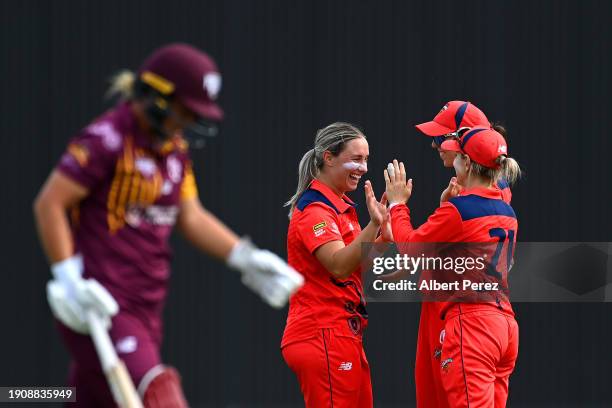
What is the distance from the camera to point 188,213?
3799 mm

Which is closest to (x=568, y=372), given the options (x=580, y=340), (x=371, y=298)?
(x=580, y=340)

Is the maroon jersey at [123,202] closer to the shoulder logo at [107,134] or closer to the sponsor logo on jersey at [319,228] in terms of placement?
the shoulder logo at [107,134]

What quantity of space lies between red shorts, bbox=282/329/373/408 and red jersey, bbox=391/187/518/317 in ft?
1.83

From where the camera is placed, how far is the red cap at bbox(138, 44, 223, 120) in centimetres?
349

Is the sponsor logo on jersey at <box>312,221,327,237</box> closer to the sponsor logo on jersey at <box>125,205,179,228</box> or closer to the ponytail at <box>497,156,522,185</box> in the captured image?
the ponytail at <box>497,156,522,185</box>

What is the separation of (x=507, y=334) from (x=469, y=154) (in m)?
0.90

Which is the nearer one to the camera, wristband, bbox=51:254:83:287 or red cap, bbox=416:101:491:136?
wristband, bbox=51:254:83:287

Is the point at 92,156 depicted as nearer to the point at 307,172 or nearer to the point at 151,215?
the point at 151,215

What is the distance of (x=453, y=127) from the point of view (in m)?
5.57

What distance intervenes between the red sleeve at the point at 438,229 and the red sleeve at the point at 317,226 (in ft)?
1.11

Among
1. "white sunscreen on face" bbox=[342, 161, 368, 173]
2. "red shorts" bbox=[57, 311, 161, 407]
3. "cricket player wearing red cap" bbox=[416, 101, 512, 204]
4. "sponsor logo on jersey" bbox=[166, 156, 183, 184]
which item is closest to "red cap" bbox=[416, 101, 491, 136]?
"cricket player wearing red cap" bbox=[416, 101, 512, 204]

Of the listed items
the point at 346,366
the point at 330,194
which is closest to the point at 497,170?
the point at 330,194

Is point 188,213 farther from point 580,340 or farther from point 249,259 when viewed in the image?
point 580,340

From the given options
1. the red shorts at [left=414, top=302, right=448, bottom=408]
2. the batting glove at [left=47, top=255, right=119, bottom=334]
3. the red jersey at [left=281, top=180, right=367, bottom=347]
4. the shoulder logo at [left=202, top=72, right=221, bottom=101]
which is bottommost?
the red shorts at [left=414, top=302, right=448, bottom=408]
